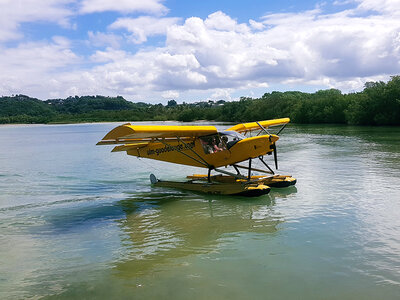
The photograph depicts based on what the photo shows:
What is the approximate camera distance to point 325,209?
8258mm

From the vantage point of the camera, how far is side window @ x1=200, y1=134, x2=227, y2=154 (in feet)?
34.6

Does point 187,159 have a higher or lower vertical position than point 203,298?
higher

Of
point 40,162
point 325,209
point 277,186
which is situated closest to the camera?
point 325,209

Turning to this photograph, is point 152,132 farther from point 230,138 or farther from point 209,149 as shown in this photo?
point 230,138

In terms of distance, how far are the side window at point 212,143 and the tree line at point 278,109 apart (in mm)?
43392

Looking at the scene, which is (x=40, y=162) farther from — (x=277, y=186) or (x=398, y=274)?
(x=398, y=274)

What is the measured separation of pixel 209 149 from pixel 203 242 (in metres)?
4.69

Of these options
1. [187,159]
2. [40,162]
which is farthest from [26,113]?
[187,159]

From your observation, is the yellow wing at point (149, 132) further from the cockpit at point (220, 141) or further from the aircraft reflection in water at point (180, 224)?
the aircraft reflection in water at point (180, 224)

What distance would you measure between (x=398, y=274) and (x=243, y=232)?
275 centimetres

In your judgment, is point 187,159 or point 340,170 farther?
point 340,170

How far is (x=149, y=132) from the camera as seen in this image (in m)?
8.84

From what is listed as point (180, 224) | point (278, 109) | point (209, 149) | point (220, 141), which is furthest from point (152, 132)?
point (278, 109)

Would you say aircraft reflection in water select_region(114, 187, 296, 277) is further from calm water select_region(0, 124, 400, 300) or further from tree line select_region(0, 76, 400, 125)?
tree line select_region(0, 76, 400, 125)
